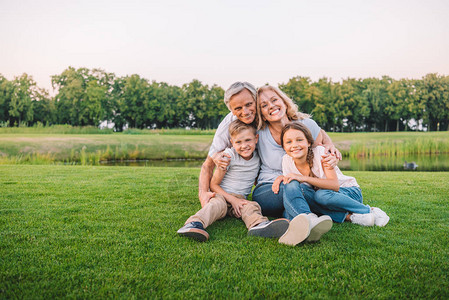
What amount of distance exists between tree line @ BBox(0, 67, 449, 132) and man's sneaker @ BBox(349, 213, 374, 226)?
117ft

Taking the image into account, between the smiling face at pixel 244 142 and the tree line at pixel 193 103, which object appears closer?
the smiling face at pixel 244 142

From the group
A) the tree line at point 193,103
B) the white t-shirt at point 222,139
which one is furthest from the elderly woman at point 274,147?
the tree line at point 193,103

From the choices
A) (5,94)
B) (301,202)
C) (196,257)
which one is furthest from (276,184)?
(5,94)

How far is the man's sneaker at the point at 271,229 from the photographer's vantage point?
2.59 metres

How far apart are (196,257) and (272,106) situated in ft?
5.94

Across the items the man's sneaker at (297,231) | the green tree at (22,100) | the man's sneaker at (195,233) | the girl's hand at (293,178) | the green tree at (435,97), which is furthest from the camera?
the green tree at (435,97)

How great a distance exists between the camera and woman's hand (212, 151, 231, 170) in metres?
3.26

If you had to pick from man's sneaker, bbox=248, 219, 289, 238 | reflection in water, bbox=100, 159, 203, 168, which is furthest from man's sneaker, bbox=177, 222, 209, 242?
reflection in water, bbox=100, 159, 203, 168

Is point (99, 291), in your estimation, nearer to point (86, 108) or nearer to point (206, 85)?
point (86, 108)

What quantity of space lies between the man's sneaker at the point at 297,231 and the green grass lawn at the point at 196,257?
75mm

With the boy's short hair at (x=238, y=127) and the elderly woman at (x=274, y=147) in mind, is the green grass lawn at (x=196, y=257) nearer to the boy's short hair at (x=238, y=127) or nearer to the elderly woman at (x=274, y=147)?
the elderly woman at (x=274, y=147)

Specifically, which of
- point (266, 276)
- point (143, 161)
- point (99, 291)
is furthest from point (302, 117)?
point (143, 161)

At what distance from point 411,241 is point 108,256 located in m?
2.35

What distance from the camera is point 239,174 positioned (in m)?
3.44
